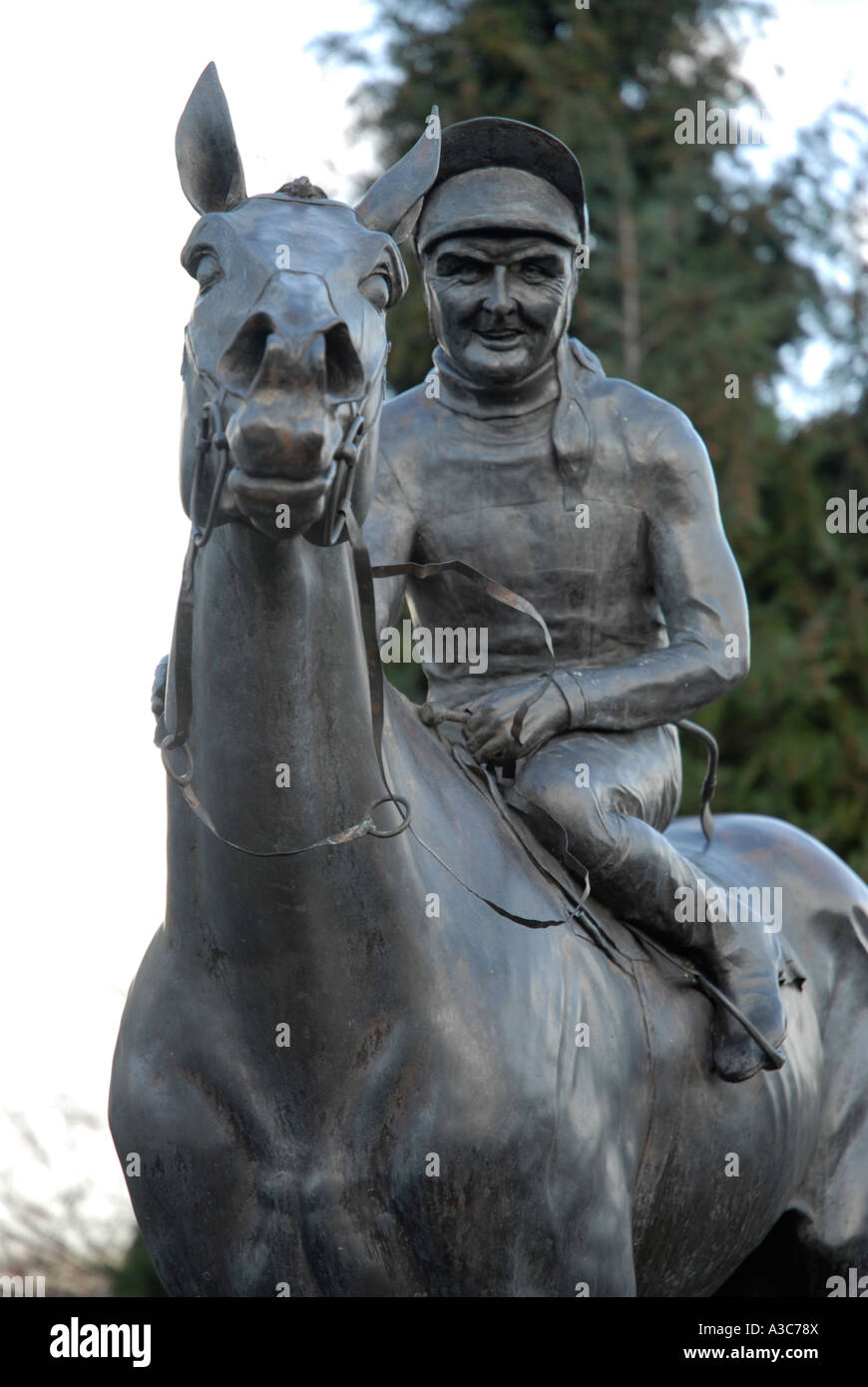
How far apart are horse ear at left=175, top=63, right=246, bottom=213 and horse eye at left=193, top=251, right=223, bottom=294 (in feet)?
0.59

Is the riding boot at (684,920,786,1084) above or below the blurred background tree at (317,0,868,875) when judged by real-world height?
below

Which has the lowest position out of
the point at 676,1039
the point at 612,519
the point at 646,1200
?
the point at 646,1200

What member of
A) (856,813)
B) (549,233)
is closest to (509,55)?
(856,813)

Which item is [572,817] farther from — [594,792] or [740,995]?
[740,995]

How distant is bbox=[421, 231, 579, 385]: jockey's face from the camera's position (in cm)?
432

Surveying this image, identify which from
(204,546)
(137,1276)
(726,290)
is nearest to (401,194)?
(204,546)

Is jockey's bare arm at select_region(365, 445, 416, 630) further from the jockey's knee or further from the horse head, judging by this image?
the horse head

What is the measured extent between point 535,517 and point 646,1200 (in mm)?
1534

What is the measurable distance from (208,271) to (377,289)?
275 millimetres

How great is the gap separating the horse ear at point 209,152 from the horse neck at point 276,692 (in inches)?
24.9

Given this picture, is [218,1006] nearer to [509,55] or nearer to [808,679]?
[808,679]

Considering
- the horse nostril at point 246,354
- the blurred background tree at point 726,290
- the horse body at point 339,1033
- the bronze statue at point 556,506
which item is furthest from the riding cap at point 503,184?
the blurred background tree at point 726,290

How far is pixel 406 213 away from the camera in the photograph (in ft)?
11.1

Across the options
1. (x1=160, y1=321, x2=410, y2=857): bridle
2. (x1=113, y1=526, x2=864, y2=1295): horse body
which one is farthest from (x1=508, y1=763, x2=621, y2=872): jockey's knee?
(x1=160, y1=321, x2=410, y2=857): bridle
